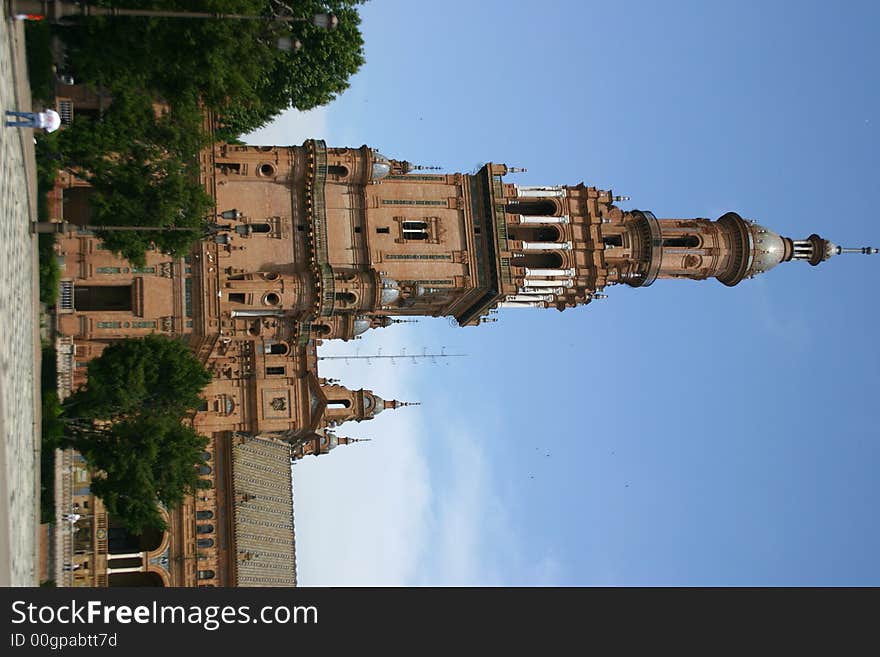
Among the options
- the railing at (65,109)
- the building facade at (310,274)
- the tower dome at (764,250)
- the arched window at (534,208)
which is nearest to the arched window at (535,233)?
the building facade at (310,274)

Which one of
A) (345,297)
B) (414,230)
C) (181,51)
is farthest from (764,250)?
(181,51)

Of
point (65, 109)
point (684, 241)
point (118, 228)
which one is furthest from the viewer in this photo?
point (684, 241)

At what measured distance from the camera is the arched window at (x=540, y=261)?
5919 centimetres

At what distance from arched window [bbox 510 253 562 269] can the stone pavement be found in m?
28.6

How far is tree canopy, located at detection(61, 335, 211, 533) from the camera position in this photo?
4425 centimetres

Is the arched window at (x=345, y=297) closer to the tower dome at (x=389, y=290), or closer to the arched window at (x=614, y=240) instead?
the tower dome at (x=389, y=290)

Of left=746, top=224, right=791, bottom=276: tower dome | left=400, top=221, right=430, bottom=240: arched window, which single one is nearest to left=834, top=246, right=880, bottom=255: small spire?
left=746, top=224, right=791, bottom=276: tower dome

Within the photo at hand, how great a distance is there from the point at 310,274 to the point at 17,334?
20.4m

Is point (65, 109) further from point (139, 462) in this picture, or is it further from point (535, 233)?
point (535, 233)

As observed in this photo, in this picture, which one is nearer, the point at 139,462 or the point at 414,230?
the point at 139,462

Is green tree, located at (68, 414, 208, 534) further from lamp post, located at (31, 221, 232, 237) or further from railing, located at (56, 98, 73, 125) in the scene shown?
railing, located at (56, 98, 73, 125)

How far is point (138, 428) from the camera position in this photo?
45094mm
